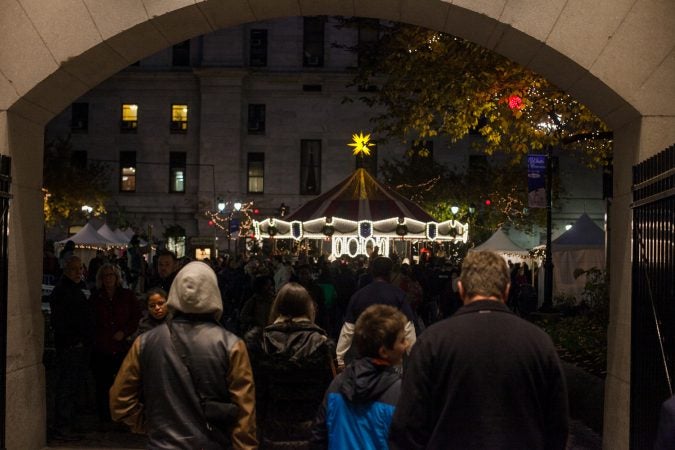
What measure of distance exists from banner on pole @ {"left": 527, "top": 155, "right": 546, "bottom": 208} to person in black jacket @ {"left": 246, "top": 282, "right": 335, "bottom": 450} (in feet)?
62.0

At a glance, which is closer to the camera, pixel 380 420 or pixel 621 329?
pixel 380 420

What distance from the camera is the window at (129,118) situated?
58.2 metres

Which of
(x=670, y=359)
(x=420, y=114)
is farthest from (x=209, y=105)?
(x=670, y=359)

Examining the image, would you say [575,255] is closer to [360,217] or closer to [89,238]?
[360,217]

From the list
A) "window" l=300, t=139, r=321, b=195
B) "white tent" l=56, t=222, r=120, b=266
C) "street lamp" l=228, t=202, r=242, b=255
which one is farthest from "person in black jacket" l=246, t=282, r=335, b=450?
"window" l=300, t=139, r=321, b=195

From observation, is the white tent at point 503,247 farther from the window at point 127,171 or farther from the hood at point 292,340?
the window at point 127,171

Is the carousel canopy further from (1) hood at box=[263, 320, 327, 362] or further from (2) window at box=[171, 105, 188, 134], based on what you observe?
(2) window at box=[171, 105, 188, 134]

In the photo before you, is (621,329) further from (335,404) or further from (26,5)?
(26,5)

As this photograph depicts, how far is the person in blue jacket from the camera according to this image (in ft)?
16.3

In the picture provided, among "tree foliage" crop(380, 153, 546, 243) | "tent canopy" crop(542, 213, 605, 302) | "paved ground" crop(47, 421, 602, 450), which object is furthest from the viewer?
"tree foliage" crop(380, 153, 546, 243)

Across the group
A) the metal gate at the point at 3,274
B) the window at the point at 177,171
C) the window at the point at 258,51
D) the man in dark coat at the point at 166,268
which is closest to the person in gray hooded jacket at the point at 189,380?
the metal gate at the point at 3,274

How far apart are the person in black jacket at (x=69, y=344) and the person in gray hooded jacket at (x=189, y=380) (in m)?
5.46

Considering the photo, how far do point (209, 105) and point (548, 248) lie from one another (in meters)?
33.9

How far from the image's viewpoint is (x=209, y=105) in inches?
2235
